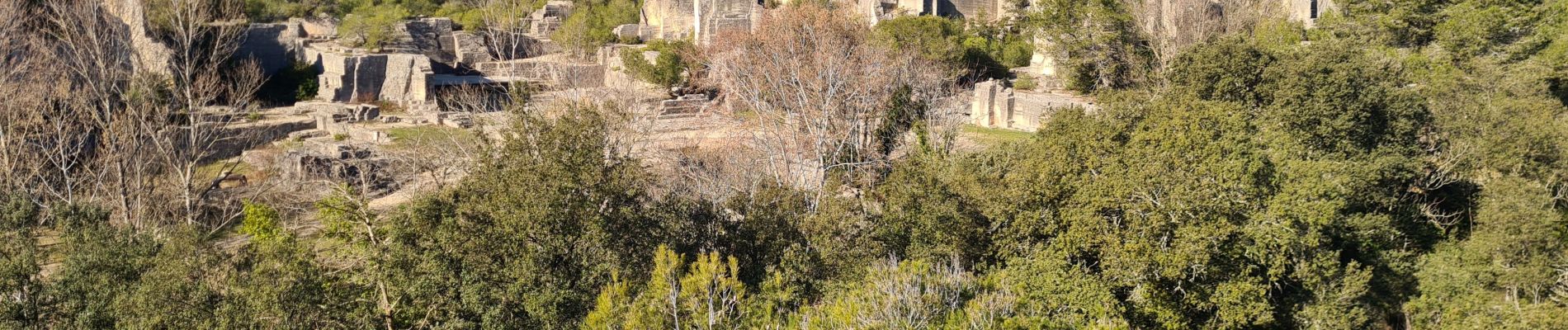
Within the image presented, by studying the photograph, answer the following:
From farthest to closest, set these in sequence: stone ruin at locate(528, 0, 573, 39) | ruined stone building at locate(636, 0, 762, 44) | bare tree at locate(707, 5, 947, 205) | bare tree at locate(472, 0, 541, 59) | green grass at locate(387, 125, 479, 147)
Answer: stone ruin at locate(528, 0, 573, 39)
bare tree at locate(472, 0, 541, 59)
ruined stone building at locate(636, 0, 762, 44)
green grass at locate(387, 125, 479, 147)
bare tree at locate(707, 5, 947, 205)

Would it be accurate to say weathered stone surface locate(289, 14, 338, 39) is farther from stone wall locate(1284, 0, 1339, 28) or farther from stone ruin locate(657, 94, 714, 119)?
stone wall locate(1284, 0, 1339, 28)

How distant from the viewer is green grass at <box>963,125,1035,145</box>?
27.3 meters

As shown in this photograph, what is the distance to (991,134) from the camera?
28781 millimetres

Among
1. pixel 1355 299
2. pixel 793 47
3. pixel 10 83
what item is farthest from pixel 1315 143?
pixel 10 83

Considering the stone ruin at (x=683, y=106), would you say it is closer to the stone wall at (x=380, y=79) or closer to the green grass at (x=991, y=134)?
the green grass at (x=991, y=134)

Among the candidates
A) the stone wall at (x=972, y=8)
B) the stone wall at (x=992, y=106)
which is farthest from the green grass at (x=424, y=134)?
the stone wall at (x=972, y=8)

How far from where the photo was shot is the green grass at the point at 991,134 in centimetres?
2734

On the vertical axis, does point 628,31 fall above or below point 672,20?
below

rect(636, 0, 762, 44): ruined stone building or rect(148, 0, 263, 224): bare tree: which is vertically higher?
rect(636, 0, 762, 44): ruined stone building

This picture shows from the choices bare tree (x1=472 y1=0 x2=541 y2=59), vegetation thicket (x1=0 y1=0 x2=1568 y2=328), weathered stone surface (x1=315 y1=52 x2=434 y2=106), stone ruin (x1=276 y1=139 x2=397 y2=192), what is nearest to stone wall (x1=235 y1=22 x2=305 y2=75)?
weathered stone surface (x1=315 y1=52 x2=434 y2=106)

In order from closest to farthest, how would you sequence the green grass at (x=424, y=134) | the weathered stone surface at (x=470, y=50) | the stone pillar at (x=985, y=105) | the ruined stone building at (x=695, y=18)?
the green grass at (x=424, y=134) → the stone pillar at (x=985, y=105) → the ruined stone building at (x=695, y=18) → the weathered stone surface at (x=470, y=50)

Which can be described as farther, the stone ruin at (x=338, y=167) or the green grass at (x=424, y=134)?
the green grass at (x=424, y=134)

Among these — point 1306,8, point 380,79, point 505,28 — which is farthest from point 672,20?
point 1306,8

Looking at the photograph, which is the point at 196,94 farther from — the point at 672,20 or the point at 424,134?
the point at 672,20
